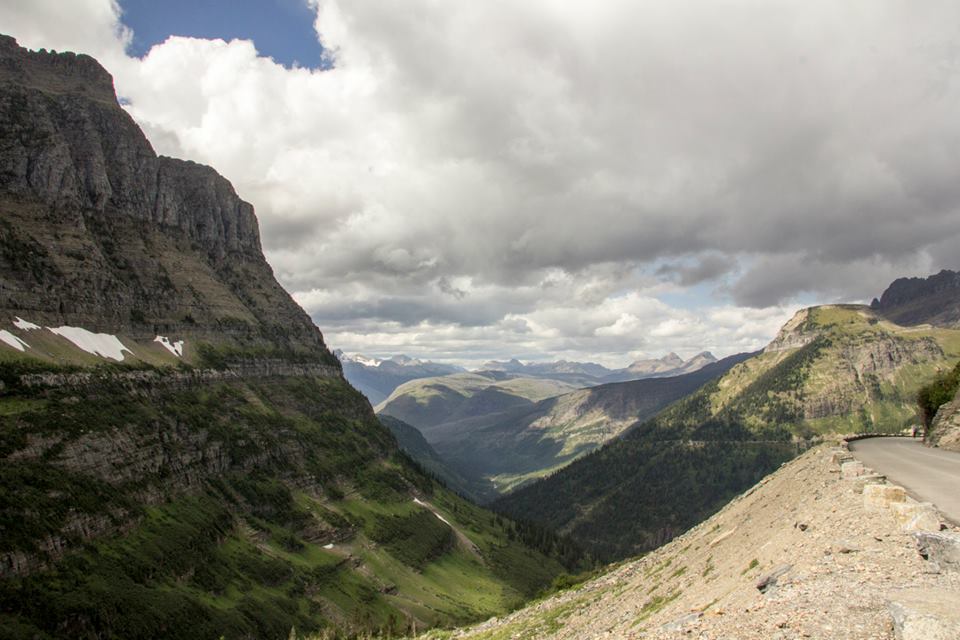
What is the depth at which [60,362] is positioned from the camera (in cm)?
18250

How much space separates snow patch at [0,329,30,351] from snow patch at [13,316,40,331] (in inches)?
283

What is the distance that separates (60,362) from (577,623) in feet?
654

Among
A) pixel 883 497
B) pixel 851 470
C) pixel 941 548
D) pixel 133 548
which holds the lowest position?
pixel 133 548

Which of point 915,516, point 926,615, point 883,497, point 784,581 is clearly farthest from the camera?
point 883,497

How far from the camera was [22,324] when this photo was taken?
18612 centimetres

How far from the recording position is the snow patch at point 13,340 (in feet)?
568

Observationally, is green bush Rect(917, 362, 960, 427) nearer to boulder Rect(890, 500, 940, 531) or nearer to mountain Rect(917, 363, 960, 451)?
mountain Rect(917, 363, 960, 451)

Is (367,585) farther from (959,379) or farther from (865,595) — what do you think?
(865,595)

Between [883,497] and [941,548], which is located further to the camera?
[883,497]

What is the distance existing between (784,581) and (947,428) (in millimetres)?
79852

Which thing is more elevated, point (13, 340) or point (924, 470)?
point (13, 340)

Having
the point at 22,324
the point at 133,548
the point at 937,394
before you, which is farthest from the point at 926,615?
the point at 22,324

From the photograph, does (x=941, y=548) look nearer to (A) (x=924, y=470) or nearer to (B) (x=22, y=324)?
(A) (x=924, y=470)

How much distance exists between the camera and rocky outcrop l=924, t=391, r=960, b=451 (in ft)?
256
